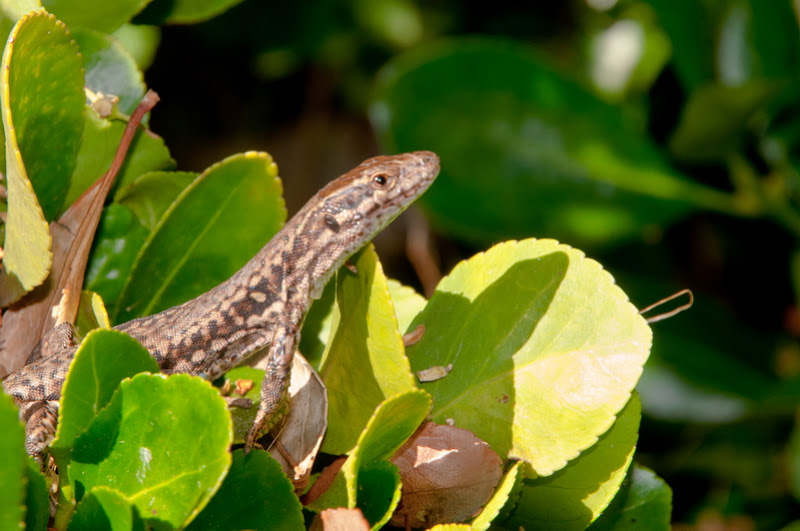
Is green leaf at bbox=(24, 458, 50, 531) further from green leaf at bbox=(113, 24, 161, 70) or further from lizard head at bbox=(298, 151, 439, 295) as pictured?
green leaf at bbox=(113, 24, 161, 70)

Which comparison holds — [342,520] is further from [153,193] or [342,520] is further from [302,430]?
[153,193]

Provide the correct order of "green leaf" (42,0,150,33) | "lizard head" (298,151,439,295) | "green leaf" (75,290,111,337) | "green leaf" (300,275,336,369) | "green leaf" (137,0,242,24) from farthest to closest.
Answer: "lizard head" (298,151,439,295), "green leaf" (137,0,242,24), "green leaf" (300,275,336,369), "green leaf" (42,0,150,33), "green leaf" (75,290,111,337)

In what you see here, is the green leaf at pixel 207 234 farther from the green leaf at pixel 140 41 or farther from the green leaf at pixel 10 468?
the green leaf at pixel 140 41

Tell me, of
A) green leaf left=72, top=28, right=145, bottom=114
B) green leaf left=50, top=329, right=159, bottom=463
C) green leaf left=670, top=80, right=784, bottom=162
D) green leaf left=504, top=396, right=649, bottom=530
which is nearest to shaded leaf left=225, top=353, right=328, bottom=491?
green leaf left=50, top=329, right=159, bottom=463

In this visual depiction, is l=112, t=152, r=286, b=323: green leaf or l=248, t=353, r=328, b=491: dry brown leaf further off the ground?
l=112, t=152, r=286, b=323: green leaf

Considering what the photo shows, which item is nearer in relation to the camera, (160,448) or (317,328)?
(160,448)

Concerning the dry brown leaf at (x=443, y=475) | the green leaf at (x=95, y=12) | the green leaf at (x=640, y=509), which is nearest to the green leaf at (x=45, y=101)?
the green leaf at (x=95, y=12)

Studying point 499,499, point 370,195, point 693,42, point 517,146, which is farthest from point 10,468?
point 693,42
